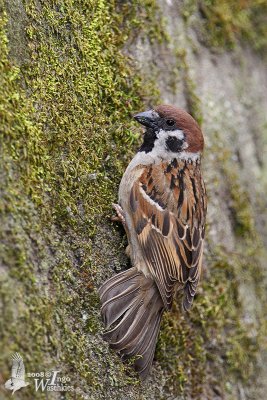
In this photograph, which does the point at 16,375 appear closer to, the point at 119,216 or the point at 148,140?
the point at 119,216

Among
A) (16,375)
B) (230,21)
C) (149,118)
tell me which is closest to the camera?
(16,375)

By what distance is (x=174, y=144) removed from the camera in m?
4.41

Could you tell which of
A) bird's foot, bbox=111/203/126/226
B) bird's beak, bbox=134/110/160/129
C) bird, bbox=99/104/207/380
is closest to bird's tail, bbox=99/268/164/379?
bird, bbox=99/104/207/380

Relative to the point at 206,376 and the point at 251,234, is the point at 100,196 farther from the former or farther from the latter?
the point at 251,234

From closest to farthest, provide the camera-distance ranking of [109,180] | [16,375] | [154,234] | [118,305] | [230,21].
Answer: [16,375], [118,305], [154,234], [109,180], [230,21]

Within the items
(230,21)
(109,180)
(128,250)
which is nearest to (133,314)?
(128,250)

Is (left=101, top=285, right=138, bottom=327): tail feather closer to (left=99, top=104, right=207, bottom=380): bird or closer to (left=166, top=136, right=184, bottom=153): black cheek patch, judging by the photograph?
(left=99, top=104, right=207, bottom=380): bird

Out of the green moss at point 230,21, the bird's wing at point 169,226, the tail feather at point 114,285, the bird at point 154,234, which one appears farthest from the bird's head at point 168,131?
the green moss at point 230,21

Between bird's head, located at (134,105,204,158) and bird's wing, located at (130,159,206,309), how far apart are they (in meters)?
0.13

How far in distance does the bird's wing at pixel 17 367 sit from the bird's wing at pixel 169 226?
1083 mm

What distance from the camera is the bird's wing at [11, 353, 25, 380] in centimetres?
299

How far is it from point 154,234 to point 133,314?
48 cm

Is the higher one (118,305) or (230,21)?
(230,21)

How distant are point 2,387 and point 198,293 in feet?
7.28
